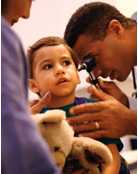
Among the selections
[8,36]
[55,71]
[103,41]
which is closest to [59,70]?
[55,71]

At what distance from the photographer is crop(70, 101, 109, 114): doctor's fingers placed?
3.44 feet

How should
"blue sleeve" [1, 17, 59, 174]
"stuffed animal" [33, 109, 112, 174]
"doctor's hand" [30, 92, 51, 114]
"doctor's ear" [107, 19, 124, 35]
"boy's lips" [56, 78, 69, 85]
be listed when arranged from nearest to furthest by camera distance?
"blue sleeve" [1, 17, 59, 174], "stuffed animal" [33, 109, 112, 174], "doctor's hand" [30, 92, 51, 114], "boy's lips" [56, 78, 69, 85], "doctor's ear" [107, 19, 124, 35]

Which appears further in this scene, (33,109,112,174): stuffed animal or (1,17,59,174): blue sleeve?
(33,109,112,174): stuffed animal

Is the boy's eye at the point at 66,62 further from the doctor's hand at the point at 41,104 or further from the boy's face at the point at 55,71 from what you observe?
the doctor's hand at the point at 41,104

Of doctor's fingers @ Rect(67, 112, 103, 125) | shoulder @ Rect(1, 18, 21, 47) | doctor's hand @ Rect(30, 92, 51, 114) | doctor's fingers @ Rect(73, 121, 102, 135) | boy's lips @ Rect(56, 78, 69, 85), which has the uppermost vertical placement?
shoulder @ Rect(1, 18, 21, 47)

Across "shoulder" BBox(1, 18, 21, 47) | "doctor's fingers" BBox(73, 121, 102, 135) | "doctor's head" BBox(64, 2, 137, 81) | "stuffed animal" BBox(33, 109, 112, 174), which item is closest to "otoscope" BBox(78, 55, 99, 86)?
"doctor's head" BBox(64, 2, 137, 81)

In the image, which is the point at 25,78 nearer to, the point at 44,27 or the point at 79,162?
the point at 79,162

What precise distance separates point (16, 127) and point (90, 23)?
36.2 inches

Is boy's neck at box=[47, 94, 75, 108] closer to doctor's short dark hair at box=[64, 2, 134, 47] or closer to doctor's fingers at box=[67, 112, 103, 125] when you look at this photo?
doctor's fingers at box=[67, 112, 103, 125]

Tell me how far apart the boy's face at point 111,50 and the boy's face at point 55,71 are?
0.47ft

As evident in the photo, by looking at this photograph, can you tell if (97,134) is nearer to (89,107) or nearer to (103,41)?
(89,107)

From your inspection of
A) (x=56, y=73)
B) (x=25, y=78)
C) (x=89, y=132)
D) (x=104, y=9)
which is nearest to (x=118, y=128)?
(x=89, y=132)

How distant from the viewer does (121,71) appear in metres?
1.33

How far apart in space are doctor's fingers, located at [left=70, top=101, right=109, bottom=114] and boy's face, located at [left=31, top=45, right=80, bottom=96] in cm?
8
